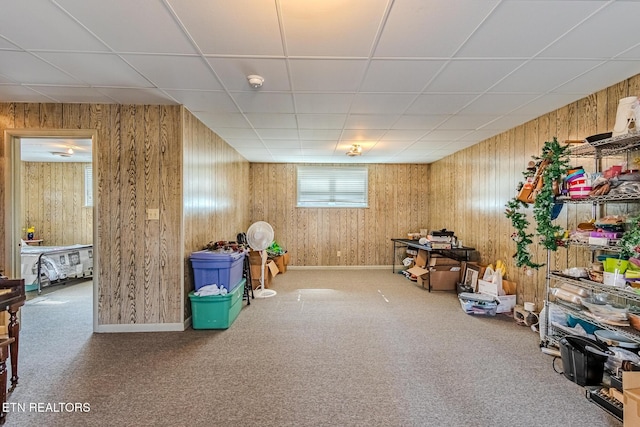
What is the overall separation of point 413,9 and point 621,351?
107 inches

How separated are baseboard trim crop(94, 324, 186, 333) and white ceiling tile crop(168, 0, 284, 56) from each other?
264 centimetres

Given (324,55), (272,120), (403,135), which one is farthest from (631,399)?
(272,120)

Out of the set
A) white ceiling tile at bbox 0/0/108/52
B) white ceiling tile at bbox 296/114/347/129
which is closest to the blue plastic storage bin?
white ceiling tile at bbox 296/114/347/129

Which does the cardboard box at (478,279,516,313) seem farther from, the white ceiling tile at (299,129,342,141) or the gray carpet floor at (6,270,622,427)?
the white ceiling tile at (299,129,342,141)

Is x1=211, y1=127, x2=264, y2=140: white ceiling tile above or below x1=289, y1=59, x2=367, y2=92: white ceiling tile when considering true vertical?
below

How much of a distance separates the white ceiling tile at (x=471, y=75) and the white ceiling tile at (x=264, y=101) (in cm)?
135

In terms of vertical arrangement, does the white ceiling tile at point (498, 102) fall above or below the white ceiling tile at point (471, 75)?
below

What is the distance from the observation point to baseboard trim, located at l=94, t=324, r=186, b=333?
316 centimetres

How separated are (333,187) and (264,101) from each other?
12.6 feet

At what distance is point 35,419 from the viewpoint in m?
1.85

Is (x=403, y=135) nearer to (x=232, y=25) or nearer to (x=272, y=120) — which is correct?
(x=272, y=120)

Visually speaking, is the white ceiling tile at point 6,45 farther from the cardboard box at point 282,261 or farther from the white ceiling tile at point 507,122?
the cardboard box at point 282,261

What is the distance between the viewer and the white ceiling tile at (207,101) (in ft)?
9.37

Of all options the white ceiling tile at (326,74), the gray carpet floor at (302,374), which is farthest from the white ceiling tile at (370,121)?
the gray carpet floor at (302,374)
